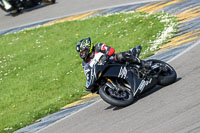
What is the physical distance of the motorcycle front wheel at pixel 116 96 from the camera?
838cm

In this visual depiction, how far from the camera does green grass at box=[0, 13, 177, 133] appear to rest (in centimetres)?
1160

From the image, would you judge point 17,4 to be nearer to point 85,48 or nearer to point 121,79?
point 85,48

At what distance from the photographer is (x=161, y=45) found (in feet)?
43.7

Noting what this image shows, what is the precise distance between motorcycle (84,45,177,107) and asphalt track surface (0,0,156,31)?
411 inches

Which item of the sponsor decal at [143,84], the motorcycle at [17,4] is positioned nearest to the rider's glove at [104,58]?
the sponsor decal at [143,84]

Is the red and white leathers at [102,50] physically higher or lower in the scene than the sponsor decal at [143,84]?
higher

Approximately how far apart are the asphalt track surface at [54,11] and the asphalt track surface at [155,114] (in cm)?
1032

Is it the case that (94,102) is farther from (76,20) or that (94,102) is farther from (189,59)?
(76,20)

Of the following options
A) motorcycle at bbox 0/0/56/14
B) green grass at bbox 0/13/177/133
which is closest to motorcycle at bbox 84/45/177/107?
green grass at bbox 0/13/177/133

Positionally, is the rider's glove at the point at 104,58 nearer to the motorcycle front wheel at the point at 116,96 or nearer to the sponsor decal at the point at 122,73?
the sponsor decal at the point at 122,73

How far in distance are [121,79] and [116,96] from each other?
0.53m

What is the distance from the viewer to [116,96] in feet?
28.1

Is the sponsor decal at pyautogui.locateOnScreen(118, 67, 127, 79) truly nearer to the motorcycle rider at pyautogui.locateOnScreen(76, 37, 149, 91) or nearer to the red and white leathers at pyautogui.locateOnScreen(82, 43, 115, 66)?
the motorcycle rider at pyautogui.locateOnScreen(76, 37, 149, 91)

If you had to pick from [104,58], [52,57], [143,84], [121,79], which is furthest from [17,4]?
[143,84]
